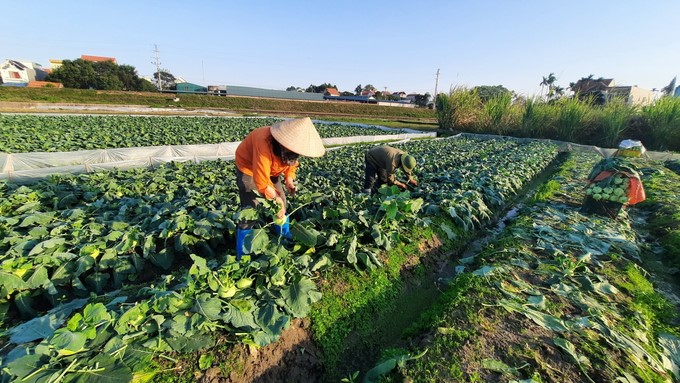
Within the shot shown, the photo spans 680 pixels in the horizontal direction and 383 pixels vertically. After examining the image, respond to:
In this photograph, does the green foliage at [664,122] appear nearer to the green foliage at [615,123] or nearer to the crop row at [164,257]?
the green foliage at [615,123]

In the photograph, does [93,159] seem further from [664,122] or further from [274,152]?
[664,122]

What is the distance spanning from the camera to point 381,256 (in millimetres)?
4109

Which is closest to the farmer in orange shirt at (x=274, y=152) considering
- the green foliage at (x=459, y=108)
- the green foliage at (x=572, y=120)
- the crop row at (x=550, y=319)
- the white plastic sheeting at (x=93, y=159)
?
the crop row at (x=550, y=319)

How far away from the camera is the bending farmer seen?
5.70 m

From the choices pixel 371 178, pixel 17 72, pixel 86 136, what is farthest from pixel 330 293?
pixel 17 72

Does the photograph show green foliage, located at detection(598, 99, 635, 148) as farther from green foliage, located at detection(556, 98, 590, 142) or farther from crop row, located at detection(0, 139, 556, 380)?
crop row, located at detection(0, 139, 556, 380)

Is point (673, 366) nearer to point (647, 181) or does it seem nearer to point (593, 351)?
point (593, 351)

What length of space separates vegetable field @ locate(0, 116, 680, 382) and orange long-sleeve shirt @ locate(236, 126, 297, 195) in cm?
41

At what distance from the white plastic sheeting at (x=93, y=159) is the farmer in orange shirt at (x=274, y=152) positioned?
7.23 m

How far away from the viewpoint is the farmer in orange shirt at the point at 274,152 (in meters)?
3.38

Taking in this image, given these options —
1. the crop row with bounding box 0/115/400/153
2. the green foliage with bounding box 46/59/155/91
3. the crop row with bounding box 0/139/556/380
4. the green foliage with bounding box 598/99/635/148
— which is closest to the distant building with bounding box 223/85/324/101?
the green foliage with bounding box 46/59/155/91

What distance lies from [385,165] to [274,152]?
292 cm

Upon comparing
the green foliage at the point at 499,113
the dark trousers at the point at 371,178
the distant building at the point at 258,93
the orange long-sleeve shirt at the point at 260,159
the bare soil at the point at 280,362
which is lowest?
the bare soil at the point at 280,362

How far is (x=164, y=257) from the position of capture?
3.90 metres
